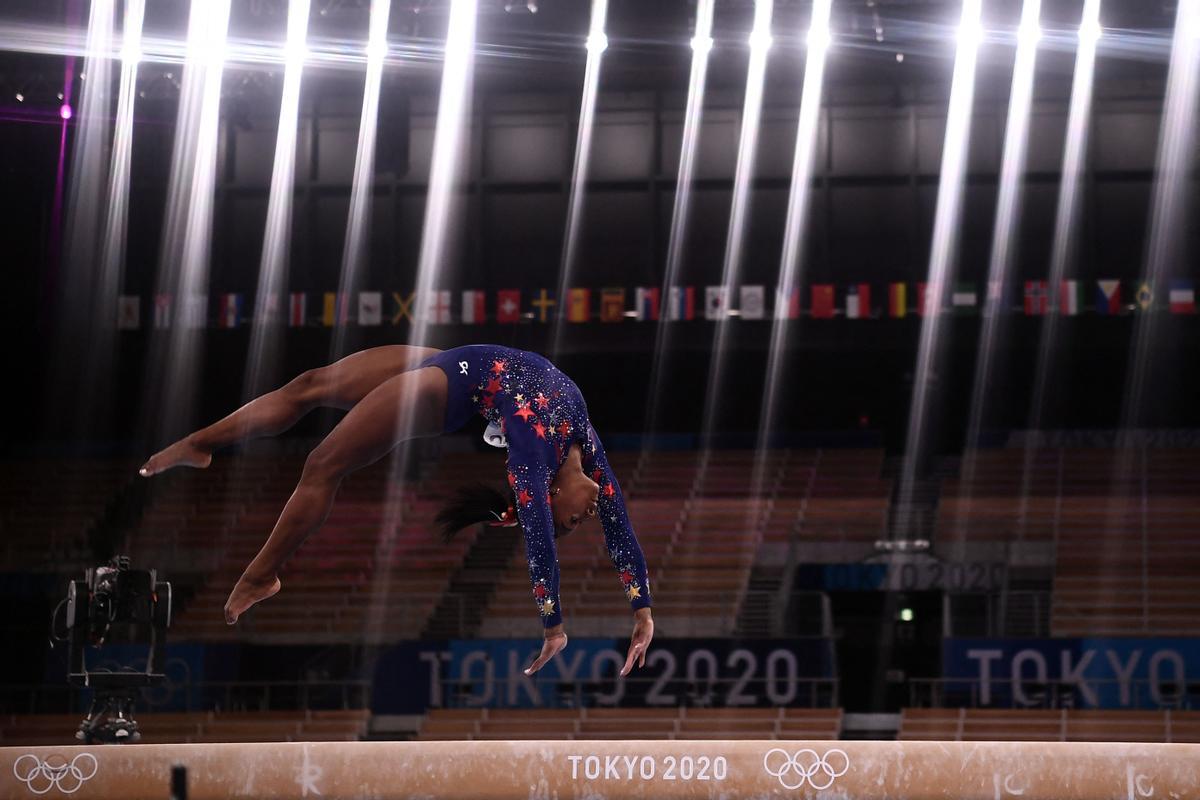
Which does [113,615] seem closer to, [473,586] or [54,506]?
[473,586]

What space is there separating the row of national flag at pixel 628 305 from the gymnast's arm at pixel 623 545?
10.4m

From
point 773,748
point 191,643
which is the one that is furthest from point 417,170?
point 773,748

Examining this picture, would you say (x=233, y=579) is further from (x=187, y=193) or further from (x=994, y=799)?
(x=994, y=799)

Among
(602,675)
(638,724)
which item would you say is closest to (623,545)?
(638,724)

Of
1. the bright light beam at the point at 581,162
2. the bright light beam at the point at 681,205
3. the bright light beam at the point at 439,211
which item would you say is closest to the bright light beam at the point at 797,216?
the bright light beam at the point at 681,205

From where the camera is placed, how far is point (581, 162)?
1477cm

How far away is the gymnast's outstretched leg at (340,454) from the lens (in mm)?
4711

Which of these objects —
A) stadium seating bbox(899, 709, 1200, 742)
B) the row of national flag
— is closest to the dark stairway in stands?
the row of national flag

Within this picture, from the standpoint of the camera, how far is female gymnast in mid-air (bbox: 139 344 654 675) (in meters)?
4.71

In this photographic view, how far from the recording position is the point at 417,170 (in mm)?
17281

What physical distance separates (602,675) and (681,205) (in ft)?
20.7

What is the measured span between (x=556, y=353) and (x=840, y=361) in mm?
3600

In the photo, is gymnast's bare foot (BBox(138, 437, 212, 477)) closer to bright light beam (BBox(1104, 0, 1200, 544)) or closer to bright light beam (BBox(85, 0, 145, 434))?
bright light beam (BBox(85, 0, 145, 434))

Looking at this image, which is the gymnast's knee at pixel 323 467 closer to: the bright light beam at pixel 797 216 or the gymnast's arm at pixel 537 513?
the gymnast's arm at pixel 537 513
